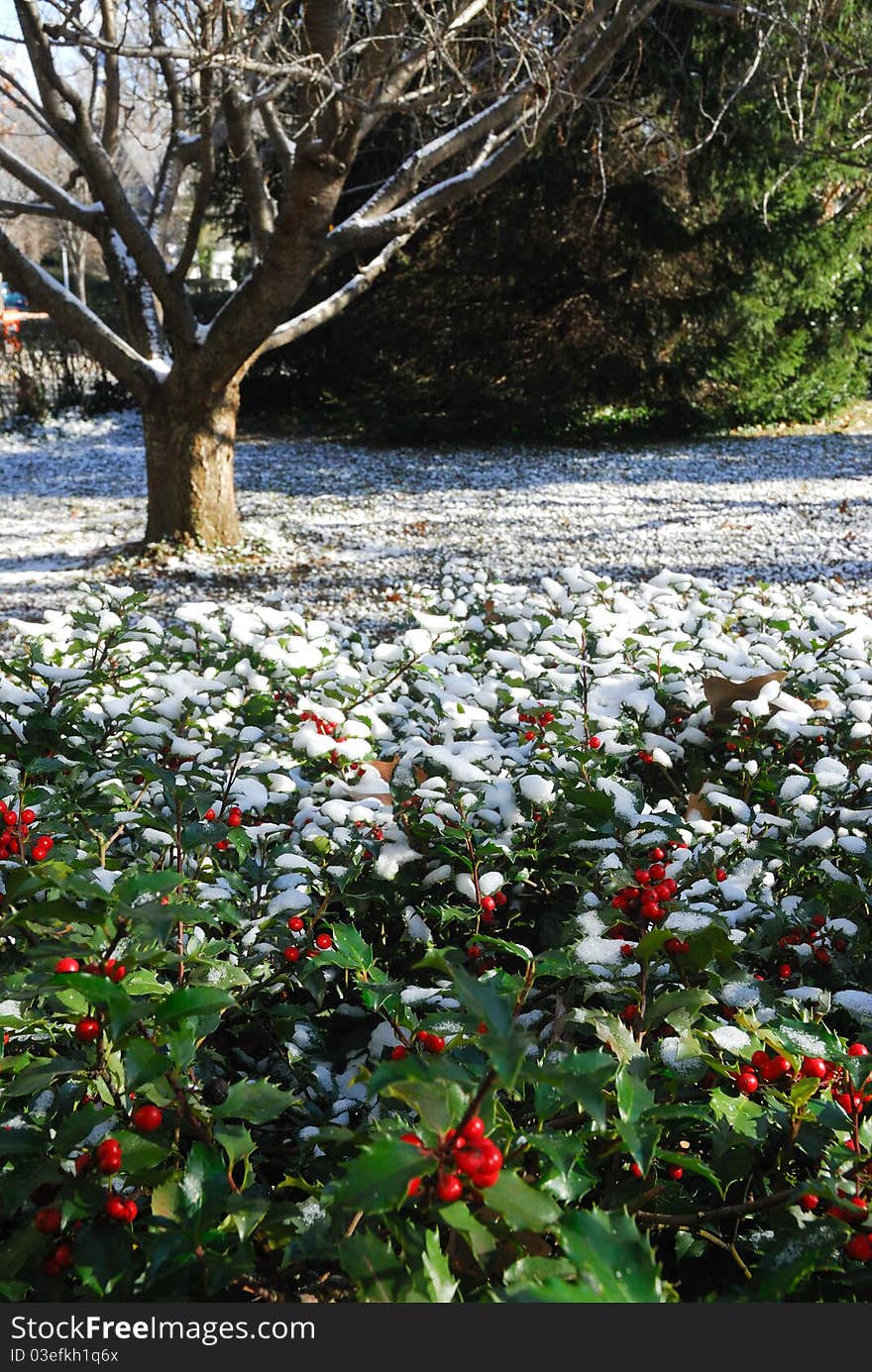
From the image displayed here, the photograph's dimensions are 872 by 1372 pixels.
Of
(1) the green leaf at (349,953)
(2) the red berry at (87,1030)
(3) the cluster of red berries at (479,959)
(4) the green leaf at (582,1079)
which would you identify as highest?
(4) the green leaf at (582,1079)

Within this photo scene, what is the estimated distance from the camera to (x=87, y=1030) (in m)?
1.06

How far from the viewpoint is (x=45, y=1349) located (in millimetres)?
896

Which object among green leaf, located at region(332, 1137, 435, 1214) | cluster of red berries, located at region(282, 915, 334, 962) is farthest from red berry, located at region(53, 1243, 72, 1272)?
cluster of red berries, located at region(282, 915, 334, 962)

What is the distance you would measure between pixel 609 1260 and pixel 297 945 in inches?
35.4

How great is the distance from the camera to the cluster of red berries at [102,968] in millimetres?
992

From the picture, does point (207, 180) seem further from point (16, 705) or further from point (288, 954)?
point (288, 954)

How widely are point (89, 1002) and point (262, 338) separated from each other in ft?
17.7

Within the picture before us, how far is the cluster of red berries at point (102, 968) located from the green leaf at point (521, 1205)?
42 centimetres

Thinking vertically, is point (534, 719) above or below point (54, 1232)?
above

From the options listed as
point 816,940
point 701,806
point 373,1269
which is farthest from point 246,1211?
point 701,806

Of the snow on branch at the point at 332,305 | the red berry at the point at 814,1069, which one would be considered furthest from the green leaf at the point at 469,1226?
the snow on branch at the point at 332,305

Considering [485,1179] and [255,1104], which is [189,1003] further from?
[485,1179]

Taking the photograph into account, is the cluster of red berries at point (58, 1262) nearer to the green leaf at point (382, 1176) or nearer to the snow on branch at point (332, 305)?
the green leaf at point (382, 1176)

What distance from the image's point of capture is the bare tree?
4766 millimetres
